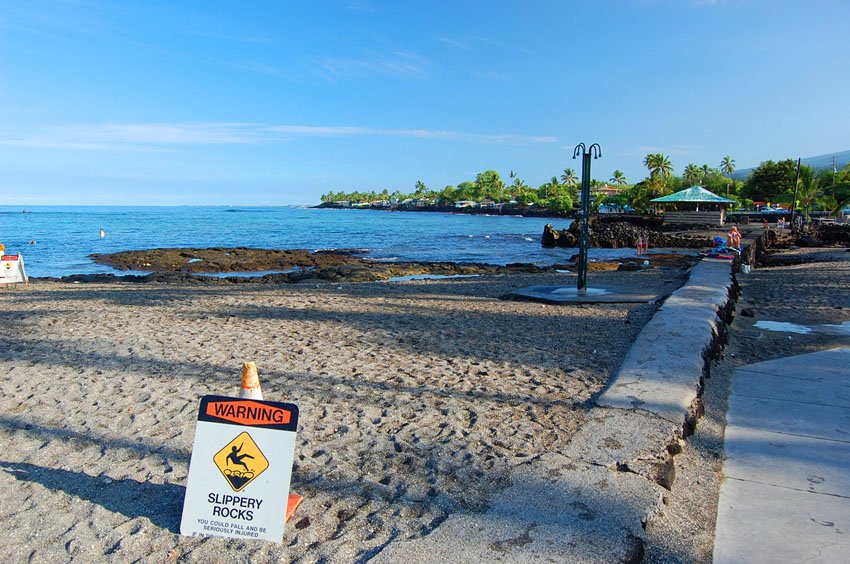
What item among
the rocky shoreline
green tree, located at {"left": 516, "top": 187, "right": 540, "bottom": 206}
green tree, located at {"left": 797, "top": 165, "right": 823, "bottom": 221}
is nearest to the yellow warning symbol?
the rocky shoreline

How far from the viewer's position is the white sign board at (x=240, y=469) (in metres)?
3.10

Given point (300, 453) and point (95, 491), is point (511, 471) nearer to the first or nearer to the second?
point (300, 453)

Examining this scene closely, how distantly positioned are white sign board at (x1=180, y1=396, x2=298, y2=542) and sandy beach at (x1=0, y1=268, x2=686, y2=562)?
0.12 meters

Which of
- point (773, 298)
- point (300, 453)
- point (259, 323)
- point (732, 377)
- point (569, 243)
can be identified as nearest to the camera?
point (300, 453)

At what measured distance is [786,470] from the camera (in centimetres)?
418

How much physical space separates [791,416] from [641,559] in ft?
9.89

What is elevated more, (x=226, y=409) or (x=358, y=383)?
(x=226, y=409)

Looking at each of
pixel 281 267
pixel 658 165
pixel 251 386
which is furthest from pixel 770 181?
pixel 251 386

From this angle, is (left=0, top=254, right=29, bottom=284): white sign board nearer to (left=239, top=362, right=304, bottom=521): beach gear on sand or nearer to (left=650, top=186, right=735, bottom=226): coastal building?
(left=239, top=362, right=304, bottom=521): beach gear on sand

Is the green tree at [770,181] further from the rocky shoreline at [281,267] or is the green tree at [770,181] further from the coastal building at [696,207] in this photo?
the rocky shoreline at [281,267]

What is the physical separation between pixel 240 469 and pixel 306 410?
2.10m

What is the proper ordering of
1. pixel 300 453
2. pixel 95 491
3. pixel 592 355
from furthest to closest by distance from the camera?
pixel 592 355
pixel 300 453
pixel 95 491

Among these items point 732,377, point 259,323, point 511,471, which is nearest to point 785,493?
point 511,471

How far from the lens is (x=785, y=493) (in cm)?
384
